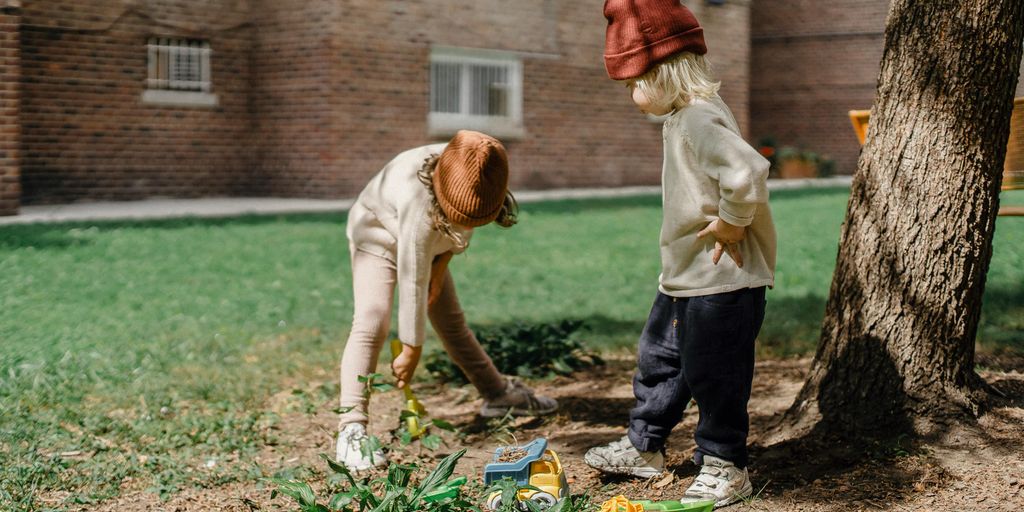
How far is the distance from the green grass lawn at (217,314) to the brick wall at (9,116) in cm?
148

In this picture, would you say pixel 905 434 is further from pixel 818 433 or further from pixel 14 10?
pixel 14 10

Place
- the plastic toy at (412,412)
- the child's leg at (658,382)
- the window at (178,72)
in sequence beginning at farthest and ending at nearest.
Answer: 1. the window at (178,72)
2. the plastic toy at (412,412)
3. the child's leg at (658,382)

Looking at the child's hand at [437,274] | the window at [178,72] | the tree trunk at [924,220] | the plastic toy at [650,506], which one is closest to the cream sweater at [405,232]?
the child's hand at [437,274]

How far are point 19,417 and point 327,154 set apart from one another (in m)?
10.3

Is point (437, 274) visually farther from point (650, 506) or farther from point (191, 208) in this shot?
point (191, 208)

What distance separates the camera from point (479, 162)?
3.50m

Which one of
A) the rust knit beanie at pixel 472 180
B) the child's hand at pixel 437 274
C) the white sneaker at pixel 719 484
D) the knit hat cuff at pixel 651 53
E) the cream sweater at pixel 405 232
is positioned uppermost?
the knit hat cuff at pixel 651 53

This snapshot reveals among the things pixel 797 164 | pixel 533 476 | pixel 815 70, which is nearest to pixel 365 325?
pixel 533 476

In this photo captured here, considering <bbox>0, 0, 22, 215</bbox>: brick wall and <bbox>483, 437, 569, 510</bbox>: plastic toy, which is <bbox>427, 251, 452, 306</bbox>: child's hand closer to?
<bbox>483, 437, 569, 510</bbox>: plastic toy

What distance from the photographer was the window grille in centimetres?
1397

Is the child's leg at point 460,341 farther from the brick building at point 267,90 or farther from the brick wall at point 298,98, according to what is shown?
the brick wall at point 298,98

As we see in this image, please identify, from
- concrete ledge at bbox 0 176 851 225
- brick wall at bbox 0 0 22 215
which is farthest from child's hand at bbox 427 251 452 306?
brick wall at bbox 0 0 22 215

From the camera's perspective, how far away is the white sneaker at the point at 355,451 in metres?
3.69

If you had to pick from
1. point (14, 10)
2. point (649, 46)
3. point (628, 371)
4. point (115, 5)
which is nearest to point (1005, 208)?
point (628, 371)
